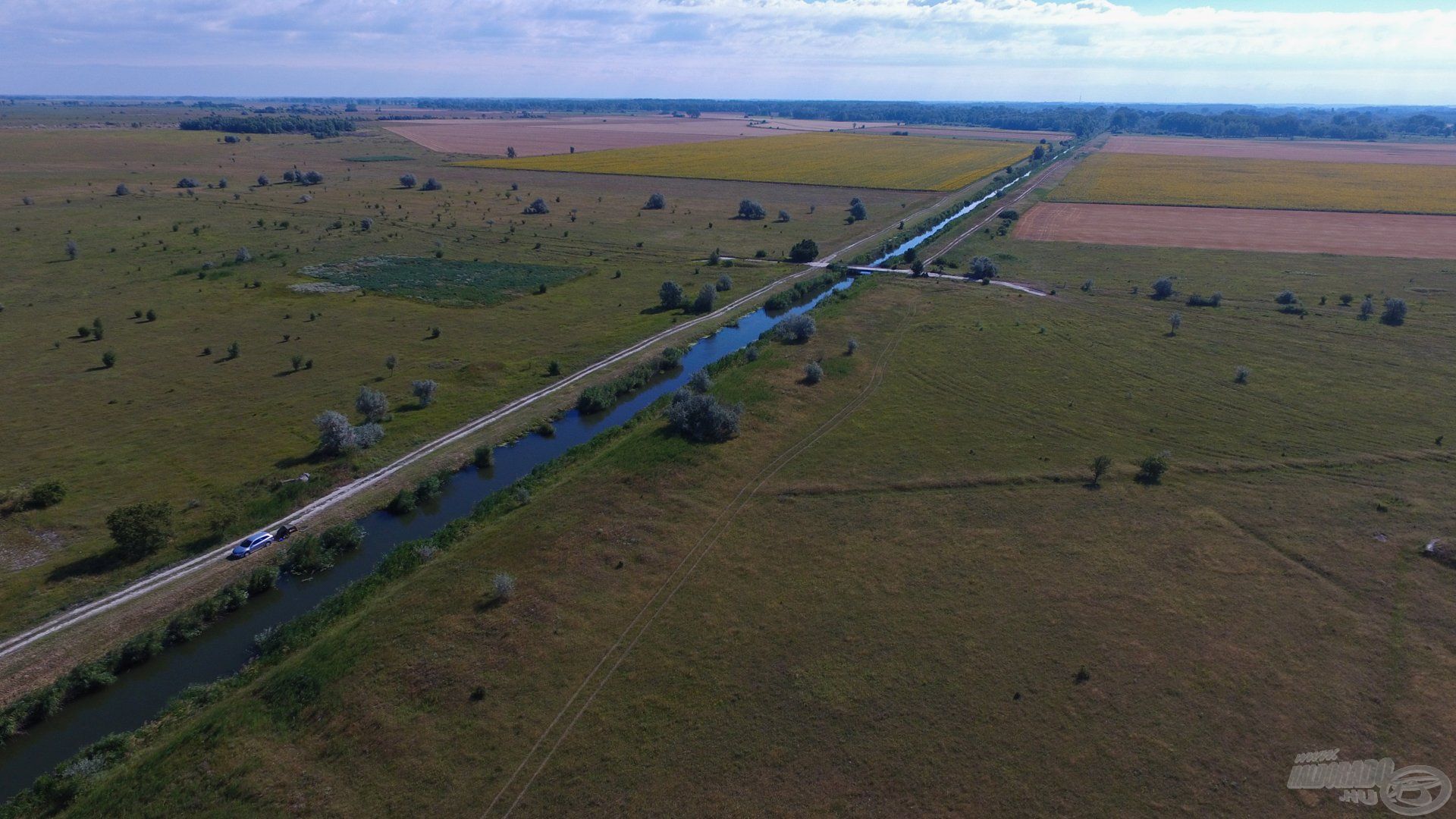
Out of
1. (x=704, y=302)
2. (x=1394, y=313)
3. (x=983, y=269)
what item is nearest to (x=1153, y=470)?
(x=704, y=302)

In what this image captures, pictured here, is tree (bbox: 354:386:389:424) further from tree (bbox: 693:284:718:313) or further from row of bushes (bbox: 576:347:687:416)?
tree (bbox: 693:284:718:313)

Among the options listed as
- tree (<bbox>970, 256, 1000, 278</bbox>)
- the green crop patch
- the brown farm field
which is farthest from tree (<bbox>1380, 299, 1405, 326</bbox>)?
the green crop patch

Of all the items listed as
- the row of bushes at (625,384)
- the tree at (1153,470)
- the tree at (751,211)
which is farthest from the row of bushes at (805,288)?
the tree at (1153,470)

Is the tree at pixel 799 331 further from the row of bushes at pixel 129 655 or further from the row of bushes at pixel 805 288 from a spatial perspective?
the row of bushes at pixel 129 655

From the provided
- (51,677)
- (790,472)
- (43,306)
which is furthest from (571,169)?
(51,677)

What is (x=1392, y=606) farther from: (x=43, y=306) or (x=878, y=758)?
(x=43, y=306)

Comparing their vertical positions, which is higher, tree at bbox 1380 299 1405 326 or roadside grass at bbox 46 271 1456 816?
tree at bbox 1380 299 1405 326
